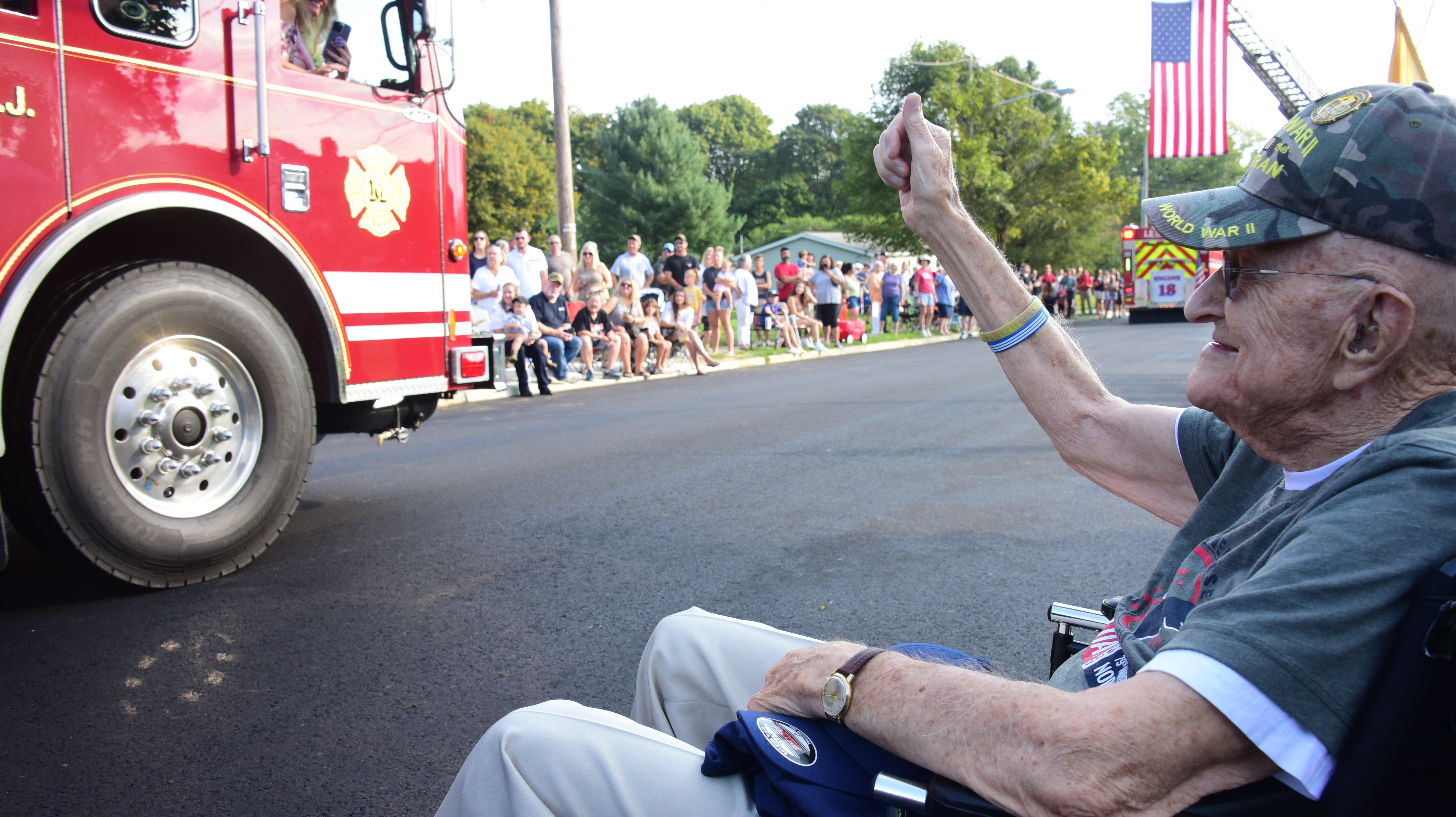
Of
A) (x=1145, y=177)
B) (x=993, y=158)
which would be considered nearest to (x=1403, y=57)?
(x=993, y=158)

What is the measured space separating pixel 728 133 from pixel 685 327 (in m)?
91.0

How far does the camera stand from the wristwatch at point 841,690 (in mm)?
1463

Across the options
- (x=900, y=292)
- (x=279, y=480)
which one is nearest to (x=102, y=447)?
(x=279, y=480)

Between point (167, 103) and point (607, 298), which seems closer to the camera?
point (167, 103)

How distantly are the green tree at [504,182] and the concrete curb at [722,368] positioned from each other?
39.6 m

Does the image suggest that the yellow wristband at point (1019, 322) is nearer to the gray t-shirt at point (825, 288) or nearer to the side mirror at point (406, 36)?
the side mirror at point (406, 36)

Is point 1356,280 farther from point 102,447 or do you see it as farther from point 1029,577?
point 102,447

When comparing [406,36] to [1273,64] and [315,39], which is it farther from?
[1273,64]

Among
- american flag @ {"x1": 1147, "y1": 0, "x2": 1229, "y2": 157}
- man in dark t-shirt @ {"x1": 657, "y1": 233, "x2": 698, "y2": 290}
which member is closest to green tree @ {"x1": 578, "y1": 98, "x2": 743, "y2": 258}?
man in dark t-shirt @ {"x1": 657, "y1": 233, "x2": 698, "y2": 290}

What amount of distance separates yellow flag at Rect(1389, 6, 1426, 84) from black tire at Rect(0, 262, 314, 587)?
221 inches

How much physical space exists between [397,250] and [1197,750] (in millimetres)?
4721

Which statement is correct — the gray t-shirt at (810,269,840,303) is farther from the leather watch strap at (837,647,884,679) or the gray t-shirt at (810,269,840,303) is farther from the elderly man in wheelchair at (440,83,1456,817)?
the leather watch strap at (837,647,884,679)

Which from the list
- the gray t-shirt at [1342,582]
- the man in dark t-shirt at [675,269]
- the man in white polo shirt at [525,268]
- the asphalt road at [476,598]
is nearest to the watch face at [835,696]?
the gray t-shirt at [1342,582]

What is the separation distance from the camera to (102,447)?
12.6 ft
